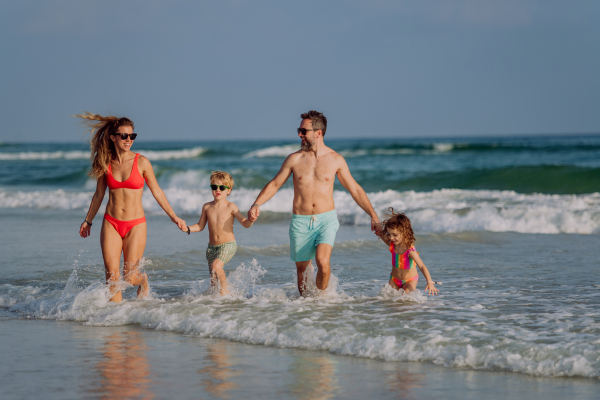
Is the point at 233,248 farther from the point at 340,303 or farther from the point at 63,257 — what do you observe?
the point at 63,257

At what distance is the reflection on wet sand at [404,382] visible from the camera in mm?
4066

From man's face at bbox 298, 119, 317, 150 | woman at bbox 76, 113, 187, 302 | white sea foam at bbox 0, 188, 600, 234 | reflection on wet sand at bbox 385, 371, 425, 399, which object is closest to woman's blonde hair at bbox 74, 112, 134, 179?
woman at bbox 76, 113, 187, 302

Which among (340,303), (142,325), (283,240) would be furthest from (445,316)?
(283,240)

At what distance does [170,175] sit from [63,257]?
64.7 ft

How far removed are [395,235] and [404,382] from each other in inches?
92.2

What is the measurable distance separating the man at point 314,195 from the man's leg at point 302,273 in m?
0.10

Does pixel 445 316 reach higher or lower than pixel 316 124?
lower

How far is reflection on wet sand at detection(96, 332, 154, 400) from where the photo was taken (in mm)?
4074

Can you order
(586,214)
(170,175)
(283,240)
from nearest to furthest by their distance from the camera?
(283,240)
(586,214)
(170,175)

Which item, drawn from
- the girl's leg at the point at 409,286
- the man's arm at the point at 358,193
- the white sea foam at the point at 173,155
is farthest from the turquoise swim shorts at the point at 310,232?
the white sea foam at the point at 173,155

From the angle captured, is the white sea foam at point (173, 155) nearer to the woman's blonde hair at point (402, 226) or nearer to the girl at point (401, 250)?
the girl at point (401, 250)

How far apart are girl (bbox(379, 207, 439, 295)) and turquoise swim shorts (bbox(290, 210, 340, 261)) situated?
571 millimetres

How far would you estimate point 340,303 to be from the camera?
6.46 metres

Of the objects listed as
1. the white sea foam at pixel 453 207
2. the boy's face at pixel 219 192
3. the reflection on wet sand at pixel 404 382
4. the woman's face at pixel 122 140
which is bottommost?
the reflection on wet sand at pixel 404 382
